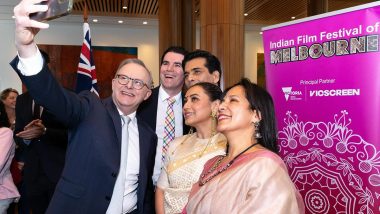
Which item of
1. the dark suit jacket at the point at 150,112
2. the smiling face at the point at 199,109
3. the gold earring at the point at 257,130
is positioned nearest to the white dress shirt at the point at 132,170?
the smiling face at the point at 199,109

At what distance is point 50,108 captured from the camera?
1.43 meters

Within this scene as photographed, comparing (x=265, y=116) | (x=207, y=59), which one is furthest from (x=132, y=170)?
(x=207, y=59)

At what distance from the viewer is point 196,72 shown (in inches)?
102

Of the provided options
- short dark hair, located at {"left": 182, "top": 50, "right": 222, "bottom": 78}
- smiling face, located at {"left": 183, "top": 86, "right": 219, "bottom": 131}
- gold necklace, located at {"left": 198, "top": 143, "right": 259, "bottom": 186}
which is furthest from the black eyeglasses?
short dark hair, located at {"left": 182, "top": 50, "right": 222, "bottom": 78}

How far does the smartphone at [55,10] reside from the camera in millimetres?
940

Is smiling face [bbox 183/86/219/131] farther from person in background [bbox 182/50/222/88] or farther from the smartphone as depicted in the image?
the smartphone

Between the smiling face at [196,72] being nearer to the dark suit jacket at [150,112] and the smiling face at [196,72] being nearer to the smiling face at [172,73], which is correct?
the smiling face at [172,73]

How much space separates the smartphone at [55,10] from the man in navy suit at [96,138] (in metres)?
0.16

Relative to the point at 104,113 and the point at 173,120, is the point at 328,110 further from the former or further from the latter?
the point at 104,113

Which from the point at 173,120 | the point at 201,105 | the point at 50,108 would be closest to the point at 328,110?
the point at 201,105

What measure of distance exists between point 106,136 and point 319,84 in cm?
147

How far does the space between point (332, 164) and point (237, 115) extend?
1083mm

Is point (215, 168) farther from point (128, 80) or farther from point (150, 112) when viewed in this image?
point (150, 112)

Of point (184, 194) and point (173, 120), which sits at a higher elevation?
point (173, 120)
